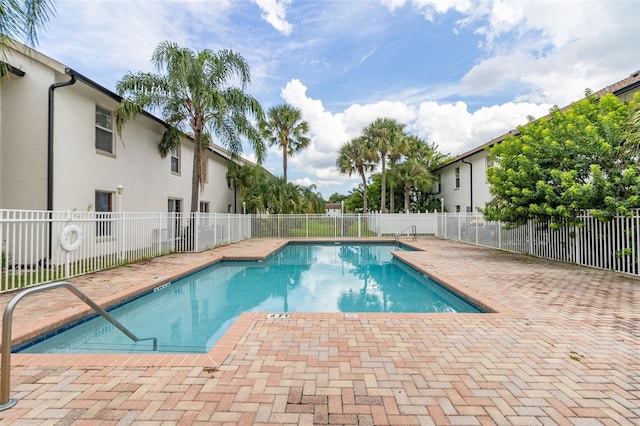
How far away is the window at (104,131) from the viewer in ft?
33.5

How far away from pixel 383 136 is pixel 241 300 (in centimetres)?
1930

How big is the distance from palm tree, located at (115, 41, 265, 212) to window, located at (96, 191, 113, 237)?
2269 mm

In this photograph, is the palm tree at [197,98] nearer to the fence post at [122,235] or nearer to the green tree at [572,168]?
the fence post at [122,235]

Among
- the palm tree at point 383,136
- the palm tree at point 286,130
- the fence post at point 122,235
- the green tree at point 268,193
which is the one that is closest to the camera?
the fence post at point 122,235

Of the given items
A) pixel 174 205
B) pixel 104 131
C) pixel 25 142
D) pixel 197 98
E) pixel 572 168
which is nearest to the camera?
pixel 25 142

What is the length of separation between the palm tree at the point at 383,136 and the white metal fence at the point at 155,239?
23.8 ft

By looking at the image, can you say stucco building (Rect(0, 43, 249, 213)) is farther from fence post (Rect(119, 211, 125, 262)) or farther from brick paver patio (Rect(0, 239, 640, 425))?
brick paver patio (Rect(0, 239, 640, 425))

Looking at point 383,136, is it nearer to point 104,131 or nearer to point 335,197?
point 104,131

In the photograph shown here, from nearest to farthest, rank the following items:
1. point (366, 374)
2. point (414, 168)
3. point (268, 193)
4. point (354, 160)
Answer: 1. point (366, 374)
2. point (268, 193)
3. point (414, 168)
4. point (354, 160)

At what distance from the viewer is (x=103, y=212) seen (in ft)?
29.2

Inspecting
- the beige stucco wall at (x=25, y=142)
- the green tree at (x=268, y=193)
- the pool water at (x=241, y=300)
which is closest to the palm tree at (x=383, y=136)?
the green tree at (x=268, y=193)

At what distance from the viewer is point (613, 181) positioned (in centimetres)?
763

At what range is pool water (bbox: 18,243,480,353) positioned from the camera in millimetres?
4453

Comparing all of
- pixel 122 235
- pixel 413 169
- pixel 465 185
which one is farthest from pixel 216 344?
pixel 413 169
